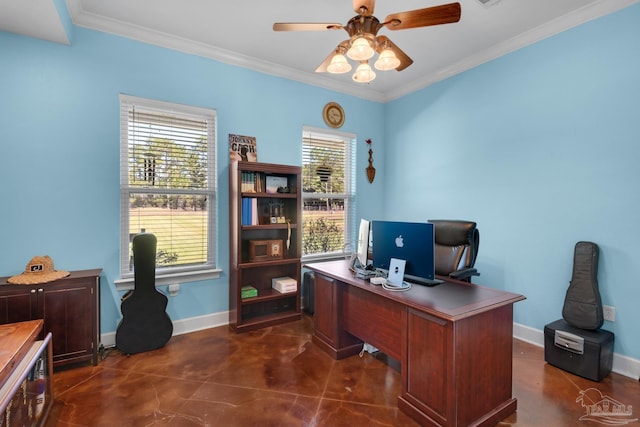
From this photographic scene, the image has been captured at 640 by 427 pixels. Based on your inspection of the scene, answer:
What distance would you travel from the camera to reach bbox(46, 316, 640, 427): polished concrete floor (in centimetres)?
187

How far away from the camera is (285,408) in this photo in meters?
1.97

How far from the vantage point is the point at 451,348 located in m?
1.60

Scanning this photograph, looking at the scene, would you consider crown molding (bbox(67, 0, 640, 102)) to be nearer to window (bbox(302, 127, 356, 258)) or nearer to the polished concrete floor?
window (bbox(302, 127, 356, 258))

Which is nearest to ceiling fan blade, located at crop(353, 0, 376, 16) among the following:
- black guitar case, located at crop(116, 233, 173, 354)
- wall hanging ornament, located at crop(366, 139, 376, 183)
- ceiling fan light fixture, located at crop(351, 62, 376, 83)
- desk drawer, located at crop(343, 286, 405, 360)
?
ceiling fan light fixture, located at crop(351, 62, 376, 83)

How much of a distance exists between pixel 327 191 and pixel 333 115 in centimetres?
101

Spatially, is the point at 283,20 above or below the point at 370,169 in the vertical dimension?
above

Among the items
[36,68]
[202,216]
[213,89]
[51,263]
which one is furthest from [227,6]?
[51,263]

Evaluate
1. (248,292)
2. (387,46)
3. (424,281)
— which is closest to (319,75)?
(387,46)

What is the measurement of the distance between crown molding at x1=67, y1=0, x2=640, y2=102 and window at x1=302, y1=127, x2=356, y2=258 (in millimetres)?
664

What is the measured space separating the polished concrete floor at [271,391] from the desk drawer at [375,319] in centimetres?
30

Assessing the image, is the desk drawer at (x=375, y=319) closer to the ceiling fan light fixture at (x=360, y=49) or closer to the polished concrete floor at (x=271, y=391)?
the polished concrete floor at (x=271, y=391)

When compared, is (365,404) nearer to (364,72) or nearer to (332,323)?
(332,323)

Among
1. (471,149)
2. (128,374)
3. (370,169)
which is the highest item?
(471,149)

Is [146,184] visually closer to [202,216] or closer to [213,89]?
[202,216]
